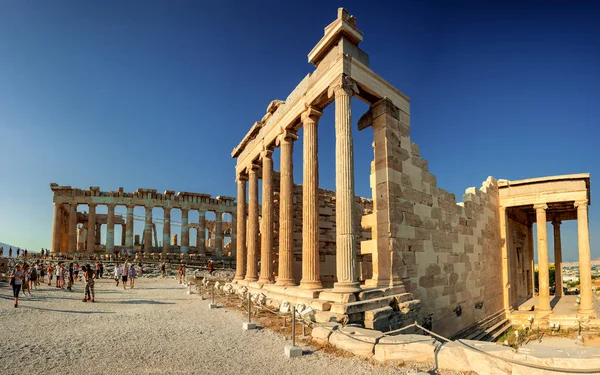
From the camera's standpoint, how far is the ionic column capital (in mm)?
12125

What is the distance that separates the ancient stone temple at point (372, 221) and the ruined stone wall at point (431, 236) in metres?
0.04

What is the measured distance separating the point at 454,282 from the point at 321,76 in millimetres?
9058

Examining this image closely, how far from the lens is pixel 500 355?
5.50 m

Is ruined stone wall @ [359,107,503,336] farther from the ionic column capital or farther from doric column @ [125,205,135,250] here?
doric column @ [125,205,135,250]

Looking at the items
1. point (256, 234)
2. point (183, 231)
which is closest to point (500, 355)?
point (256, 234)

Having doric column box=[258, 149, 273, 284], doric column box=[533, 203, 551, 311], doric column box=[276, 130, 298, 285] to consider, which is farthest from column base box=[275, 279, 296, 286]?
doric column box=[533, 203, 551, 311]

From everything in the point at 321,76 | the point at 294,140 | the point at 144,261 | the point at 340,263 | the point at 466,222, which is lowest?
the point at 144,261

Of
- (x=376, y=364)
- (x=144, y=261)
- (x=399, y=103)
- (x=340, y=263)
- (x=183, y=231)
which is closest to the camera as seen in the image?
(x=376, y=364)

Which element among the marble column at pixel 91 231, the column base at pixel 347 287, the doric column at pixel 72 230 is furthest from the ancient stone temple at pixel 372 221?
the doric column at pixel 72 230

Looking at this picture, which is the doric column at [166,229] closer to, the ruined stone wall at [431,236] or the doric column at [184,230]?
the doric column at [184,230]

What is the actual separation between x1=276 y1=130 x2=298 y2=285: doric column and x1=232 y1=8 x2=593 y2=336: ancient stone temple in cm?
4

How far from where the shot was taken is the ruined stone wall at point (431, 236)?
11469 mm

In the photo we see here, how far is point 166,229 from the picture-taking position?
140ft

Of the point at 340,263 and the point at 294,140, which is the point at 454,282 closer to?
the point at 340,263
